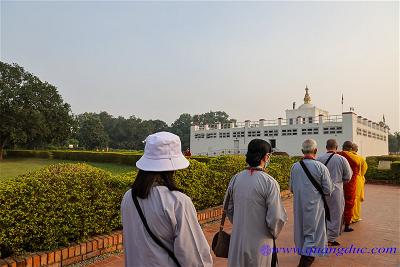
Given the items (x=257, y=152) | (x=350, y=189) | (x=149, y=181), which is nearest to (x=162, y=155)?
(x=149, y=181)

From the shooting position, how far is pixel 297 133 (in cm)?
3806

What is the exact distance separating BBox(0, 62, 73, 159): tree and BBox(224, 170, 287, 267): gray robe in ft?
94.1

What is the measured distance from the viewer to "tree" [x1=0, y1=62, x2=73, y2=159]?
27797 millimetres

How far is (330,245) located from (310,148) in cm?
182

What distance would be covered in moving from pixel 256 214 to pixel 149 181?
1.39 metres

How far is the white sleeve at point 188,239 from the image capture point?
68.7 inches

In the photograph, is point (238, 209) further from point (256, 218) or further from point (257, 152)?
→ point (257, 152)

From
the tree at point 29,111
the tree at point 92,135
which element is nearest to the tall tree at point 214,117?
the tree at point 92,135

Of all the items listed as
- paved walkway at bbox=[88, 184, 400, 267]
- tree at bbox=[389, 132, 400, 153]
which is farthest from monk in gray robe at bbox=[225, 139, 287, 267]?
tree at bbox=[389, 132, 400, 153]

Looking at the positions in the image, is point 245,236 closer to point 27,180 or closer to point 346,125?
point 27,180

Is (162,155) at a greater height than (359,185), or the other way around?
(162,155)

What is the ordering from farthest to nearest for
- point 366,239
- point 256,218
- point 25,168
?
point 25,168 < point 366,239 < point 256,218

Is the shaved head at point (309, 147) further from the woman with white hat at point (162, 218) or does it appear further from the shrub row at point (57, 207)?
the woman with white hat at point (162, 218)

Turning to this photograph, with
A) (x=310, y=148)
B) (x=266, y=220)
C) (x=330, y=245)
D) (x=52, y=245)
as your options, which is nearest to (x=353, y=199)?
(x=330, y=245)
